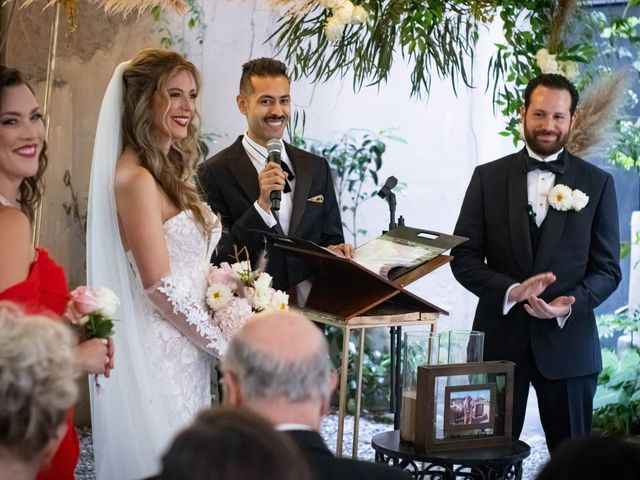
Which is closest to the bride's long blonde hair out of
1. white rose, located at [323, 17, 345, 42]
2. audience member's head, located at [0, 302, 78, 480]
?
white rose, located at [323, 17, 345, 42]

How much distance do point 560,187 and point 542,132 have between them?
9.9 inches

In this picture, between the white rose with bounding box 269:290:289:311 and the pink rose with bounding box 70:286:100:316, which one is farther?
the white rose with bounding box 269:290:289:311

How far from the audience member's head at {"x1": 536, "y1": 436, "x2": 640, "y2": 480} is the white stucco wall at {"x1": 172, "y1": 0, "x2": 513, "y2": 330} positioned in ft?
17.2

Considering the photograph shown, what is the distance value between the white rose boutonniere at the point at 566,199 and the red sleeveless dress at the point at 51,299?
2143mm

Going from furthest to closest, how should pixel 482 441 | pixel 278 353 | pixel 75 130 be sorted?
1. pixel 75 130
2. pixel 482 441
3. pixel 278 353

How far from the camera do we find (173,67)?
12.5ft

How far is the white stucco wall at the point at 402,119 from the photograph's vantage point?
6844mm

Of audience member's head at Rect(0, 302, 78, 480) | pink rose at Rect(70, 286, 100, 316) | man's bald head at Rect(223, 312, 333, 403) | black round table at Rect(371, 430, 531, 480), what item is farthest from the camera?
black round table at Rect(371, 430, 531, 480)

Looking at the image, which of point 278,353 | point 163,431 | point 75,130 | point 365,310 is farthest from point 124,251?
point 75,130

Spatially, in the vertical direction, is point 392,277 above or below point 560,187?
below

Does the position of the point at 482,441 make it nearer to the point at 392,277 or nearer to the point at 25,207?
the point at 392,277

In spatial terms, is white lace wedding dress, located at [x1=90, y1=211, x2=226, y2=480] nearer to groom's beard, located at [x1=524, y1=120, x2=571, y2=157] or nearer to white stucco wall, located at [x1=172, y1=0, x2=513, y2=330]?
groom's beard, located at [x1=524, y1=120, x2=571, y2=157]

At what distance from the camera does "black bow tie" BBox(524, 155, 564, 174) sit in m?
4.40

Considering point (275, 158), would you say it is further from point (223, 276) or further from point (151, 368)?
point (151, 368)
